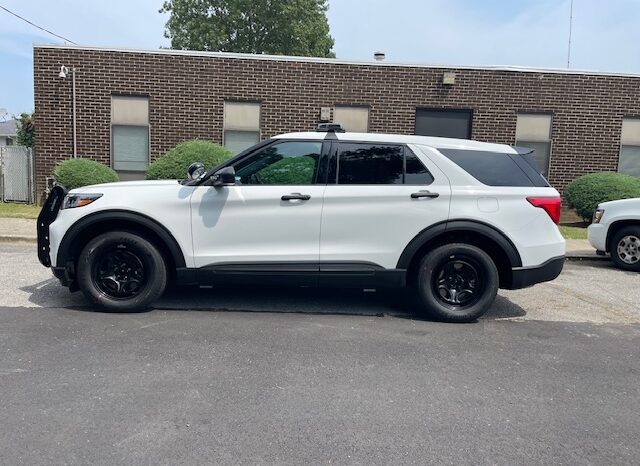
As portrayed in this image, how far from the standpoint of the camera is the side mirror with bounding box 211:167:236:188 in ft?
17.0

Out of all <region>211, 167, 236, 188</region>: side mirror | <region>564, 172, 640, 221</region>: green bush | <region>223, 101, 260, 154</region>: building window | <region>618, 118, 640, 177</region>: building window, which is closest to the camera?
<region>211, 167, 236, 188</region>: side mirror

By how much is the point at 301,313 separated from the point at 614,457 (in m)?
3.24

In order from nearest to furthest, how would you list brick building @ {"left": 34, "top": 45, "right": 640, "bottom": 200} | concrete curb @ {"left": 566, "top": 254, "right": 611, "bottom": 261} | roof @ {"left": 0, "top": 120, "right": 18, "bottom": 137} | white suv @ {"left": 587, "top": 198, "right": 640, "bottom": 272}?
white suv @ {"left": 587, "top": 198, "right": 640, "bottom": 272} → concrete curb @ {"left": 566, "top": 254, "right": 611, "bottom": 261} → brick building @ {"left": 34, "top": 45, "right": 640, "bottom": 200} → roof @ {"left": 0, "top": 120, "right": 18, "bottom": 137}

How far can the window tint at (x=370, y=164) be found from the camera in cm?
544

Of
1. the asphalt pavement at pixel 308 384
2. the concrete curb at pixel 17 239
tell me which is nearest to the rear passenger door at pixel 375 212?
the asphalt pavement at pixel 308 384

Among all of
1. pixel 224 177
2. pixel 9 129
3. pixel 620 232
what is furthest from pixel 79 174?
pixel 9 129

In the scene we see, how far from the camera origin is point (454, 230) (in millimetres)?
5383

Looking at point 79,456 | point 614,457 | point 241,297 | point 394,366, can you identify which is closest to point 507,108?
point 241,297

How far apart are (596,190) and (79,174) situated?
37.0ft

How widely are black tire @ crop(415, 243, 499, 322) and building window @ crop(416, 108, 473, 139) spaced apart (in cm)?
873

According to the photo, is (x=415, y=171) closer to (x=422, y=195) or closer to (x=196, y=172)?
(x=422, y=195)

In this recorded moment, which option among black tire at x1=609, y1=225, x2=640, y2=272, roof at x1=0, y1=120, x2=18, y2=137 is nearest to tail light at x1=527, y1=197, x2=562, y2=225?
black tire at x1=609, y1=225, x2=640, y2=272

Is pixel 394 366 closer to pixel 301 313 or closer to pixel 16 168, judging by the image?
pixel 301 313

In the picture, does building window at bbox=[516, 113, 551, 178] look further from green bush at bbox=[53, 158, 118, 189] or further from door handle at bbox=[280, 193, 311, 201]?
door handle at bbox=[280, 193, 311, 201]
